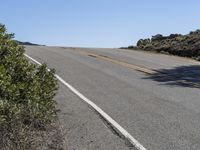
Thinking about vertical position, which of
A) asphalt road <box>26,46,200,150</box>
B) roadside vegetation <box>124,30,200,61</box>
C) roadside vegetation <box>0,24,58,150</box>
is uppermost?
roadside vegetation <box>0,24,58,150</box>

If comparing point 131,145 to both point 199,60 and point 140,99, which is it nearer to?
point 140,99

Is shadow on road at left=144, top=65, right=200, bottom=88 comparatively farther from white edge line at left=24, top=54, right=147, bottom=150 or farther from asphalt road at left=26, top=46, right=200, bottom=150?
white edge line at left=24, top=54, right=147, bottom=150

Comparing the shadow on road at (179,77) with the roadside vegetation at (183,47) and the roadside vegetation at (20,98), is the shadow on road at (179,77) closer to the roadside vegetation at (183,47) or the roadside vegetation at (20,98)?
the roadside vegetation at (20,98)

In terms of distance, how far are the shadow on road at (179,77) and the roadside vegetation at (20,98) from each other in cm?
768

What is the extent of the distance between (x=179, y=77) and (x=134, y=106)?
24.2 ft

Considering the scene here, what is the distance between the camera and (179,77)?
19312 millimetres

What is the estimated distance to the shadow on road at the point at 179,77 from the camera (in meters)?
17.4

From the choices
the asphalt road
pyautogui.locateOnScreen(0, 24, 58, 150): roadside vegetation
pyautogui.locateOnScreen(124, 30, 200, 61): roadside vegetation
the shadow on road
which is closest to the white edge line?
the asphalt road

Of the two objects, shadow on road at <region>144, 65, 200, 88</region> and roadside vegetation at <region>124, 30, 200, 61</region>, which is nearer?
shadow on road at <region>144, 65, 200, 88</region>

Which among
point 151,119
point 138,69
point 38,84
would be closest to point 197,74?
point 138,69

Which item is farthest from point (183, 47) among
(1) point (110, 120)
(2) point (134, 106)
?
(1) point (110, 120)

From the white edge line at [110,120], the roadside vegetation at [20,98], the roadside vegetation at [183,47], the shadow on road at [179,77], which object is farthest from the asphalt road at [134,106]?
the roadside vegetation at [183,47]

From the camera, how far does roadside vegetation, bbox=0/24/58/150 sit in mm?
7503

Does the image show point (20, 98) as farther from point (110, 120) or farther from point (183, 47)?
point (183, 47)
